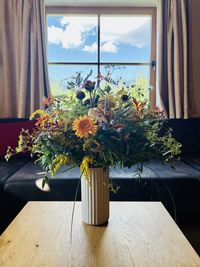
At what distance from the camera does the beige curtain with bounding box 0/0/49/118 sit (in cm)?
258

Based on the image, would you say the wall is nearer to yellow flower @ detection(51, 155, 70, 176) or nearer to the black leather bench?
the black leather bench

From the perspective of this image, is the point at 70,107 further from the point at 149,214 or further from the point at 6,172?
the point at 6,172

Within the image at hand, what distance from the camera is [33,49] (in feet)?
8.45

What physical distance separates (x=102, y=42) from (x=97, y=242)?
2.34 metres

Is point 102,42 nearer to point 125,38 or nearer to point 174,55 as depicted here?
point 125,38

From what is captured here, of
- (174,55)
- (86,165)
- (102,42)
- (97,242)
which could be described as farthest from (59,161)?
(102,42)

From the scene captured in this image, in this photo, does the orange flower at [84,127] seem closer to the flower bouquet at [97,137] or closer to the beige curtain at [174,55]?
the flower bouquet at [97,137]

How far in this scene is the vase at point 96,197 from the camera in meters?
1.04

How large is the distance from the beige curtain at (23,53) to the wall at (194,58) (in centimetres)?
140

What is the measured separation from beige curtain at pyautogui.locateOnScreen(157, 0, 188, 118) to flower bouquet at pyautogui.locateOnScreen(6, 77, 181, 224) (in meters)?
1.66

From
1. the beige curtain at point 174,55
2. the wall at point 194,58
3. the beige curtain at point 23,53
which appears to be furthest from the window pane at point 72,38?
the wall at point 194,58

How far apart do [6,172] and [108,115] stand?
1.29 meters

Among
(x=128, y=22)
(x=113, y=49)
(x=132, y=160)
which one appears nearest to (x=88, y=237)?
(x=132, y=160)

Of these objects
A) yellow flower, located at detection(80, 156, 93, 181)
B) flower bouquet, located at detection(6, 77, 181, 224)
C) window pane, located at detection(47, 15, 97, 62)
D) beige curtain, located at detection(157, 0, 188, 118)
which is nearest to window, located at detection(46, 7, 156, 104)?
window pane, located at detection(47, 15, 97, 62)
